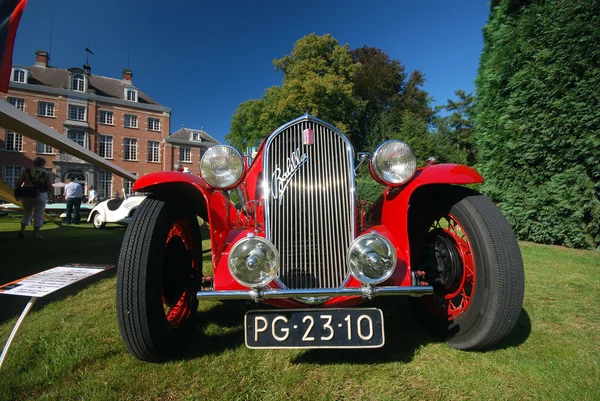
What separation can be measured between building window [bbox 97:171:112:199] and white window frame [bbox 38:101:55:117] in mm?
6345

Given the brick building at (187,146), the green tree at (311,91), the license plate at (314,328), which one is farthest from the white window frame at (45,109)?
the license plate at (314,328)

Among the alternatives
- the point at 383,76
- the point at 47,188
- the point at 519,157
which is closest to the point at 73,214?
the point at 47,188

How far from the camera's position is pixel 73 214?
398 inches

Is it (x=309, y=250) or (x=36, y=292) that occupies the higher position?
(x=309, y=250)

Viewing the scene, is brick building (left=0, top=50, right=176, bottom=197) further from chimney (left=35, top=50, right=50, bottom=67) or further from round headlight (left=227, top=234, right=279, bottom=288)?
round headlight (left=227, top=234, right=279, bottom=288)

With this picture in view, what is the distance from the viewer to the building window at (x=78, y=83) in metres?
28.4

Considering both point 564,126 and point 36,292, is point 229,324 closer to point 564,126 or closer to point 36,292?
point 36,292

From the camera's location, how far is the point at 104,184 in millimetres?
29516

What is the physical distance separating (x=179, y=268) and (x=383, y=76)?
2484 centimetres

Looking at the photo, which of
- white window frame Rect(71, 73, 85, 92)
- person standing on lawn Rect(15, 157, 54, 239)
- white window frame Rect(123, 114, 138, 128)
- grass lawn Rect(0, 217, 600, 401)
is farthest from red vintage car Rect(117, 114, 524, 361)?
white window frame Rect(71, 73, 85, 92)

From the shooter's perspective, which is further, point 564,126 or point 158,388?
point 564,126

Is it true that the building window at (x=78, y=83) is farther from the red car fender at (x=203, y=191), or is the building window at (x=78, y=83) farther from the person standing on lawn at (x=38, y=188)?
the red car fender at (x=203, y=191)

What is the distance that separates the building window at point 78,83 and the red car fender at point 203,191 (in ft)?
113

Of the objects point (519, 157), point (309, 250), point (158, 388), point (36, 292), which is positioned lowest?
point (158, 388)
